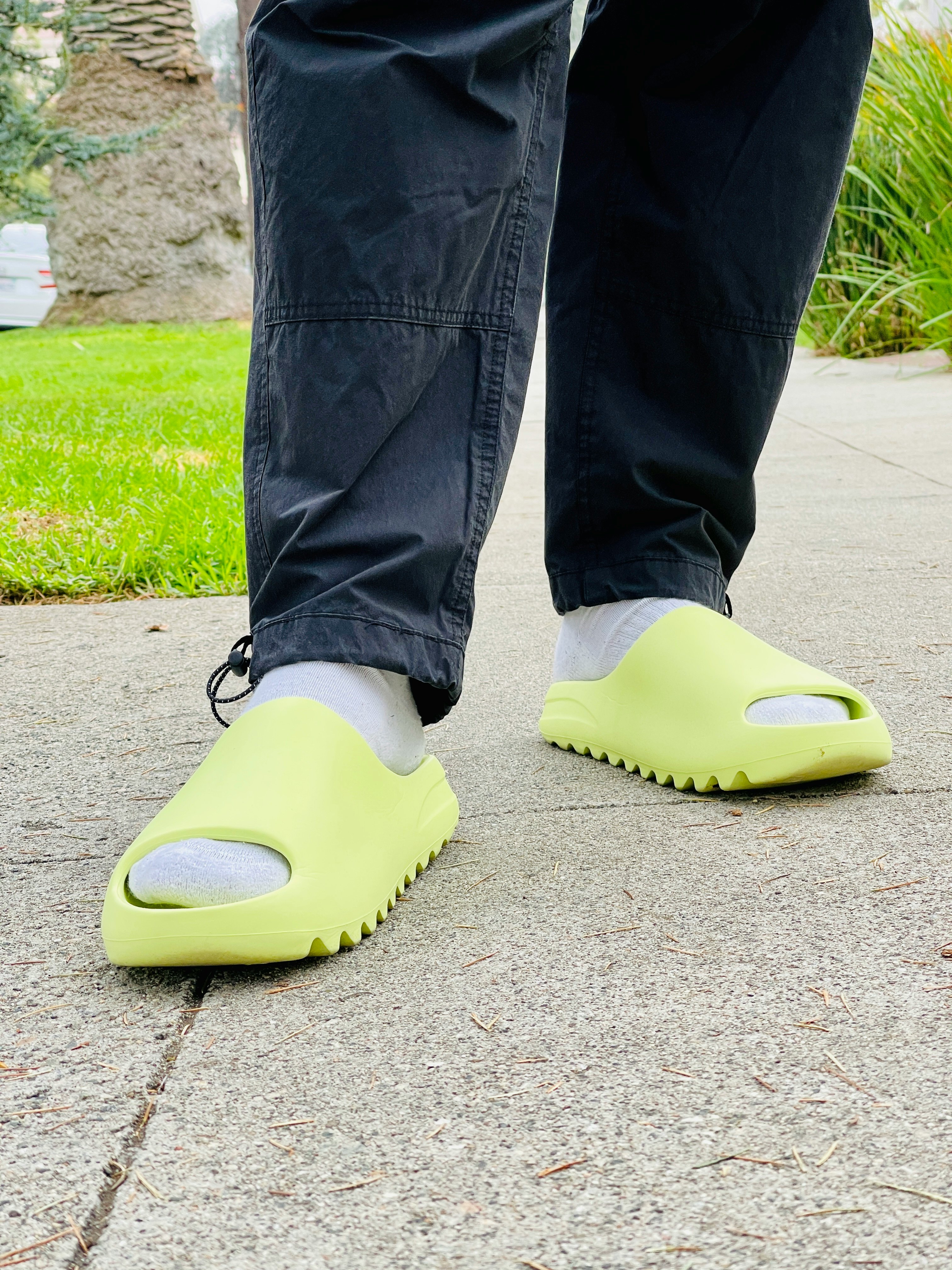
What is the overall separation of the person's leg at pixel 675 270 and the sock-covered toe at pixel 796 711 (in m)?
0.01

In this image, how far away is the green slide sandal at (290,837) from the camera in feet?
2.58

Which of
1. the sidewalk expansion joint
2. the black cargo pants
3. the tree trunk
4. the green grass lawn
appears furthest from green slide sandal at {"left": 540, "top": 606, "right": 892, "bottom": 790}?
the tree trunk

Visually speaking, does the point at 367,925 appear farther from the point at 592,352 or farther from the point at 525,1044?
the point at 592,352

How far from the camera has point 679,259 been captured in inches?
46.8

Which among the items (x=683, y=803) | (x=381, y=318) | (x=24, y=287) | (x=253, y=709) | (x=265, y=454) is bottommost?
(x=24, y=287)

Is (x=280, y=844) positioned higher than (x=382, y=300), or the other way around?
(x=382, y=300)

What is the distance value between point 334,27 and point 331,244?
15cm

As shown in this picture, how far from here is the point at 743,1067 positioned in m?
0.67

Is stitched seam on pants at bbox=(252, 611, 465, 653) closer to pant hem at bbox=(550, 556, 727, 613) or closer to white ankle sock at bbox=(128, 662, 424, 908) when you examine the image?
white ankle sock at bbox=(128, 662, 424, 908)

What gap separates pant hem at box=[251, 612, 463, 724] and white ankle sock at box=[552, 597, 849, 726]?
30cm

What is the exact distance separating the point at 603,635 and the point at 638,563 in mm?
80

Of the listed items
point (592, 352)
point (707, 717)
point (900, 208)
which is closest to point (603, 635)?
point (707, 717)

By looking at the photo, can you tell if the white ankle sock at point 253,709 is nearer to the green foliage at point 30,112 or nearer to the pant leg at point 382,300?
the pant leg at point 382,300

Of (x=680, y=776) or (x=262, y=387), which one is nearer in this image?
(x=262, y=387)
